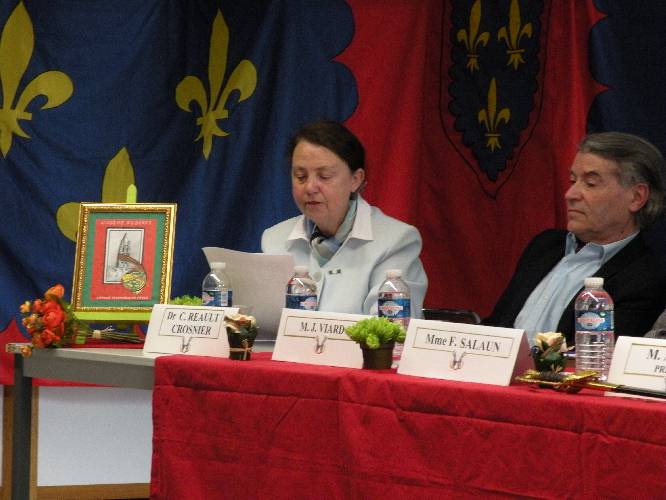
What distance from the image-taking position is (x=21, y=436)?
2748 mm

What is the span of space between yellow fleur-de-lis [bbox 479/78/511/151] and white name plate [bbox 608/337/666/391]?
6.44ft

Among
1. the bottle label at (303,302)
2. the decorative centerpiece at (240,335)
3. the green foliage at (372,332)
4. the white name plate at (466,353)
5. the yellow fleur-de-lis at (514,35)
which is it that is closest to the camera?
the white name plate at (466,353)

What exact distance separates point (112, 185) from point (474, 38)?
52.5 inches

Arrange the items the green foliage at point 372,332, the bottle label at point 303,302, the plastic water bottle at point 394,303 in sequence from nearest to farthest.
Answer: the green foliage at point 372,332 < the plastic water bottle at point 394,303 < the bottle label at point 303,302

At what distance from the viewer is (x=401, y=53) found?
366cm

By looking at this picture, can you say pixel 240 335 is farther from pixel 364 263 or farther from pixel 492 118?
pixel 492 118

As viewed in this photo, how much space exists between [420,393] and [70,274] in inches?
88.6

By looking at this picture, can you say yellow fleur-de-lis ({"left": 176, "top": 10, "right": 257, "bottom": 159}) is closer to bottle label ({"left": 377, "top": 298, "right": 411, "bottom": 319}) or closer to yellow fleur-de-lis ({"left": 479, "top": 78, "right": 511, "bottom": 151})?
yellow fleur-de-lis ({"left": 479, "top": 78, "right": 511, "bottom": 151})

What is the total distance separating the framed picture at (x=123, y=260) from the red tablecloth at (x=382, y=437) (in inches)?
23.4

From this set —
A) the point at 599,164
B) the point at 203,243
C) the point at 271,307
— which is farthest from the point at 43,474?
the point at 599,164

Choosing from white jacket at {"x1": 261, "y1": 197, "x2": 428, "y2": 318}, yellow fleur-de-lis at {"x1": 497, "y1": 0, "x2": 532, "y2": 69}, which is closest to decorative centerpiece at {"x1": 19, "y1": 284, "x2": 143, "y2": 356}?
white jacket at {"x1": 261, "y1": 197, "x2": 428, "y2": 318}

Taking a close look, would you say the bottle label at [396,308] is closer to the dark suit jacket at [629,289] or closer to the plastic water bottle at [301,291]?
the plastic water bottle at [301,291]

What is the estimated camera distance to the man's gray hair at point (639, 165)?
9.24 ft

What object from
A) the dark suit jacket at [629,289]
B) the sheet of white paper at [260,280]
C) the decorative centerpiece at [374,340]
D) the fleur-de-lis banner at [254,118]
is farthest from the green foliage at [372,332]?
the fleur-de-lis banner at [254,118]
